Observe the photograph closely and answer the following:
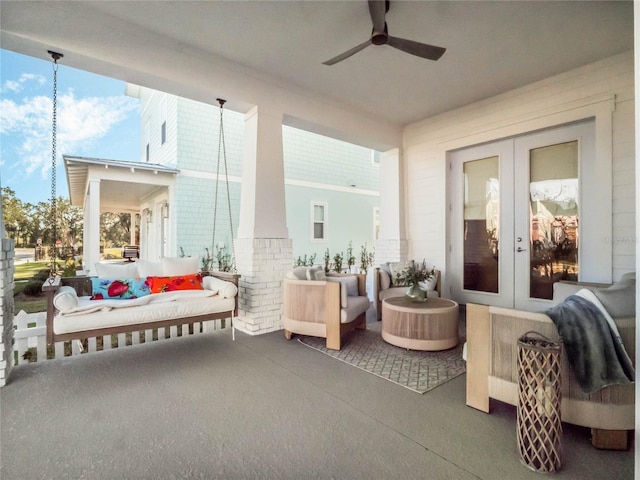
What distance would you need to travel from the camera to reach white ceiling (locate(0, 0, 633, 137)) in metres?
3.08

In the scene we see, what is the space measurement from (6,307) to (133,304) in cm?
100

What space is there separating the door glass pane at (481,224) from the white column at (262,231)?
3.17 m

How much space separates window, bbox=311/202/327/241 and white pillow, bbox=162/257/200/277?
17.5ft

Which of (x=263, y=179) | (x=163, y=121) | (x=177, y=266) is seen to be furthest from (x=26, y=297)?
(x=263, y=179)

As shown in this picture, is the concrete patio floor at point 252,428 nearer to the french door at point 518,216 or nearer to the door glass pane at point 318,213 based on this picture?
the french door at point 518,216

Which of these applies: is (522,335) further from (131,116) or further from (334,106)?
(131,116)

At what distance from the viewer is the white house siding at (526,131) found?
12.7ft

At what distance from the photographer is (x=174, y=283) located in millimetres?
3873

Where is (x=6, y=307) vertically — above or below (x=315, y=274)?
below

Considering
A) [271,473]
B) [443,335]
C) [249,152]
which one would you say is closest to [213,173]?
[249,152]

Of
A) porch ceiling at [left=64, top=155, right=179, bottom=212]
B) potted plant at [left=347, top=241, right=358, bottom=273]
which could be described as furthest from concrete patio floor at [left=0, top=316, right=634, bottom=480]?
potted plant at [left=347, top=241, right=358, bottom=273]

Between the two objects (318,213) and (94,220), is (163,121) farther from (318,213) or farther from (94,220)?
(318,213)

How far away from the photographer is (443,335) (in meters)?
3.44

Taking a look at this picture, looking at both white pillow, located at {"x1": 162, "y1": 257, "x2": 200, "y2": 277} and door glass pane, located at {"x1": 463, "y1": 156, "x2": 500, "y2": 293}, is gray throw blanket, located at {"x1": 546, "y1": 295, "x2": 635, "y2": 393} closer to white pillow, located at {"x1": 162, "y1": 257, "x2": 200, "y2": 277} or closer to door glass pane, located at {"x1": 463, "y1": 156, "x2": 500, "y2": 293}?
door glass pane, located at {"x1": 463, "y1": 156, "x2": 500, "y2": 293}
